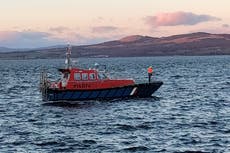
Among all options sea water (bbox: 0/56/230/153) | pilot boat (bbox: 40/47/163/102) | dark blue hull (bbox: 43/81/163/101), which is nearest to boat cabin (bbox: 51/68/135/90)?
pilot boat (bbox: 40/47/163/102)

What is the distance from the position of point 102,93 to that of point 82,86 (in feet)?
7.02

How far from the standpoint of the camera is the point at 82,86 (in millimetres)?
51562

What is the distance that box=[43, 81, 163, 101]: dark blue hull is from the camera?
50938 mm

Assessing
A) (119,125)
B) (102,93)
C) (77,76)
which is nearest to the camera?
(119,125)

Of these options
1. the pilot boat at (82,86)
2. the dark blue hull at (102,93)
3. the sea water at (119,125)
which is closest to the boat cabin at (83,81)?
the pilot boat at (82,86)

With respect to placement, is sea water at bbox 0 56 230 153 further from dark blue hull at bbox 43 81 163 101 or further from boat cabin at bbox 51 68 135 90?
boat cabin at bbox 51 68 135 90

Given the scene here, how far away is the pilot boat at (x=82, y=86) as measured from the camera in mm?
51000

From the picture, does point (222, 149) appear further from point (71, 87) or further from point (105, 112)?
point (71, 87)

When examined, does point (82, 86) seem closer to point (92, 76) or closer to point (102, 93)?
point (92, 76)

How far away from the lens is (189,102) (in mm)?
53500

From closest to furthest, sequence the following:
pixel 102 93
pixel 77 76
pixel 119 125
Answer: pixel 119 125 → pixel 77 76 → pixel 102 93

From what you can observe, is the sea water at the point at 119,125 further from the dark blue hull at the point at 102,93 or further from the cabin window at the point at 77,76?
the cabin window at the point at 77,76

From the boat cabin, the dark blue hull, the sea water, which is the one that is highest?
the boat cabin

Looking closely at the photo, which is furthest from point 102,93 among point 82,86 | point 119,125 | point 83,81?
point 119,125
